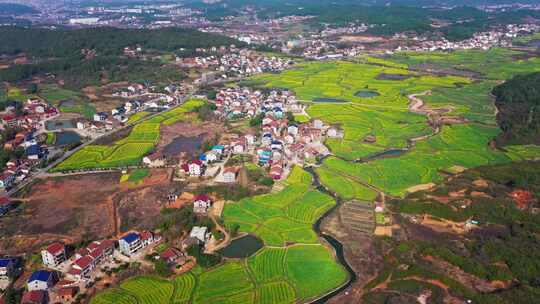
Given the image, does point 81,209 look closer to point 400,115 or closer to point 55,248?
point 55,248

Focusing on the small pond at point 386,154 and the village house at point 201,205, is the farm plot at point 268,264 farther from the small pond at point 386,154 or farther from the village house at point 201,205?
the small pond at point 386,154

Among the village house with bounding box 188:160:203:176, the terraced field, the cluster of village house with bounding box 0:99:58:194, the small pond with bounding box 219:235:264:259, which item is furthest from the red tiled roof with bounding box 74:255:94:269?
the terraced field

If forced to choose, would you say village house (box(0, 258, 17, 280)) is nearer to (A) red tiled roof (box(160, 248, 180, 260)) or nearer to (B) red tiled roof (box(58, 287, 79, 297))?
(B) red tiled roof (box(58, 287, 79, 297))

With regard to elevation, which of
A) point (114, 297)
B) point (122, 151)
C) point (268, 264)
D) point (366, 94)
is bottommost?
point (114, 297)

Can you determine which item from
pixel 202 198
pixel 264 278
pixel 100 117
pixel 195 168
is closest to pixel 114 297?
pixel 264 278

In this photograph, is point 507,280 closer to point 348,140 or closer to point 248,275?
point 248,275

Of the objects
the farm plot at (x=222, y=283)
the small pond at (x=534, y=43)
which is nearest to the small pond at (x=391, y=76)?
the small pond at (x=534, y=43)
